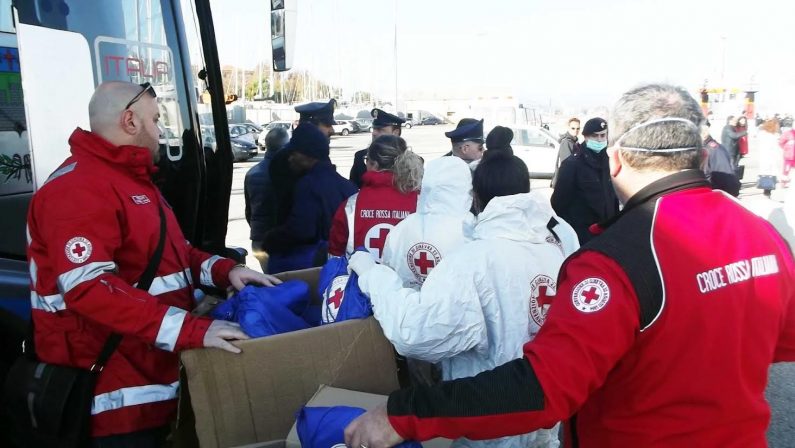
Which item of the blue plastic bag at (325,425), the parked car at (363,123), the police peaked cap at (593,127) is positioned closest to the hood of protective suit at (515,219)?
the blue plastic bag at (325,425)

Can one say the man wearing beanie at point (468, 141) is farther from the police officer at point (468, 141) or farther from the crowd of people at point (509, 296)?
the crowd of people at point (509, 296)

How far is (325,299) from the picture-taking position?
2.29 meters

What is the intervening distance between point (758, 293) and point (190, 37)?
3322 mm

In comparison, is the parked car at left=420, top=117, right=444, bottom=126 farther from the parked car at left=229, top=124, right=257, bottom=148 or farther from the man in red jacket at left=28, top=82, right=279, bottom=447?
the man in red jacket at left=28, top=82, right=279, bottom=447

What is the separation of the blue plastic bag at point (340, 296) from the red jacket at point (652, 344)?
2.43 feet

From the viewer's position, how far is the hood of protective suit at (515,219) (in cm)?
222

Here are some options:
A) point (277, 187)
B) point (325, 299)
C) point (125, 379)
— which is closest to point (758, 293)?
point (325, 299)

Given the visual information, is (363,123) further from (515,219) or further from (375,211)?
(515,219)

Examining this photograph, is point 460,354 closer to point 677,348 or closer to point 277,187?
point 677,348

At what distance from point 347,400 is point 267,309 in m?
0.41

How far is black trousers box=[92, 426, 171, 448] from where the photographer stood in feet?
7.02

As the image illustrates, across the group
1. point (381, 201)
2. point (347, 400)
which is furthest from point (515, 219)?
point (381, 201)

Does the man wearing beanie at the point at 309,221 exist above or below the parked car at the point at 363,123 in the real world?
above

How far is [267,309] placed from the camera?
2.08 meters
